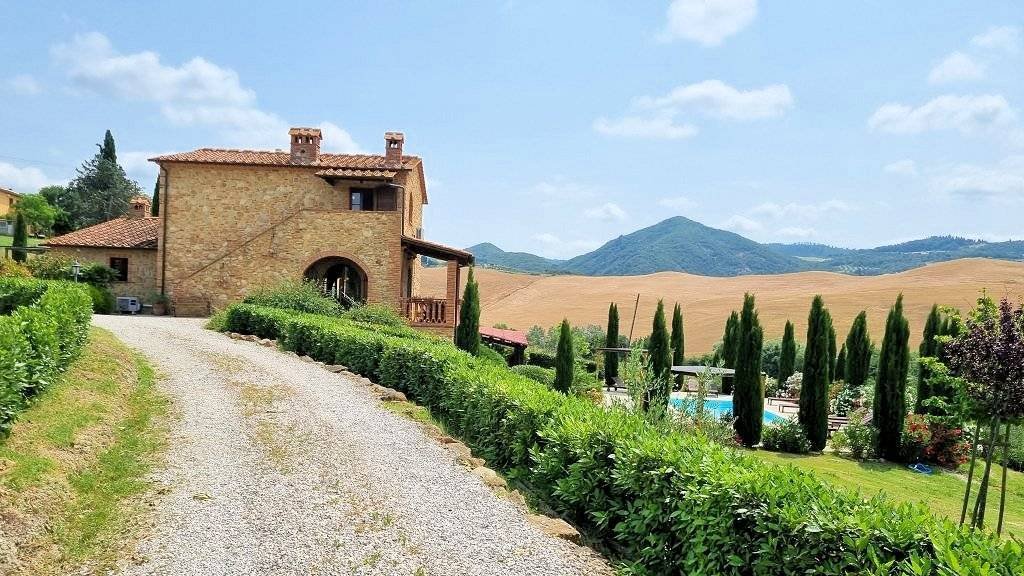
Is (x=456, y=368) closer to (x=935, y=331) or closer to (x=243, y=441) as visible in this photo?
(x=243, y=441)

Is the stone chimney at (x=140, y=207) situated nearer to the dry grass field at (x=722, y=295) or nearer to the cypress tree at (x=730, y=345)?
the dry grass field at (x=722, y=295)

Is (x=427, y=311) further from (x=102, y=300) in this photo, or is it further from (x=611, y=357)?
(x=102, y=300)

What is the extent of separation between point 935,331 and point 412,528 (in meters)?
29.5

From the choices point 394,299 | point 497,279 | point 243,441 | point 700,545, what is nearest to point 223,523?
point 243,441

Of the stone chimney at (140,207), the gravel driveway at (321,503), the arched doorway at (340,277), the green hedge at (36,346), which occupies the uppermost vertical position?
the stone chimney at (140,207)

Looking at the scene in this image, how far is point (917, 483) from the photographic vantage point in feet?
49.5

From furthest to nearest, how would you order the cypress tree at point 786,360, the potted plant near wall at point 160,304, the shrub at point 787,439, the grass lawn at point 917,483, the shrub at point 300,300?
the cypress tree at point 786,360 → the potted plant near wall at point 160,304 → the shrub at point 300,300 → the shrub at point 787,439 → the grass lawn at point 917,483

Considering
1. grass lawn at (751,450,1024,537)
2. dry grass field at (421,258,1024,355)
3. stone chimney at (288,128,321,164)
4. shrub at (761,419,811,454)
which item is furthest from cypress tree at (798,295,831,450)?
dry grass field at (421,258,1024,355)

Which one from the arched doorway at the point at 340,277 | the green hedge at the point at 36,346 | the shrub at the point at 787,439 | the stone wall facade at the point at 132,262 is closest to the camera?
the green hedge at the point at 36,346

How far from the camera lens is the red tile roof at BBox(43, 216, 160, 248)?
2672 centimetres

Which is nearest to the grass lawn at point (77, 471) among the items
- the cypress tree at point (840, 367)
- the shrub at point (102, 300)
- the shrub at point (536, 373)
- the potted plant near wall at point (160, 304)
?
the shrub at point (536, 373)

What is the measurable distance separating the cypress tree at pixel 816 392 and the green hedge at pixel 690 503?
1245 cm

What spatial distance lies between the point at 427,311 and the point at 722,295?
52.8 m

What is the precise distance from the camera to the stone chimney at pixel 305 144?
26.5 meters
